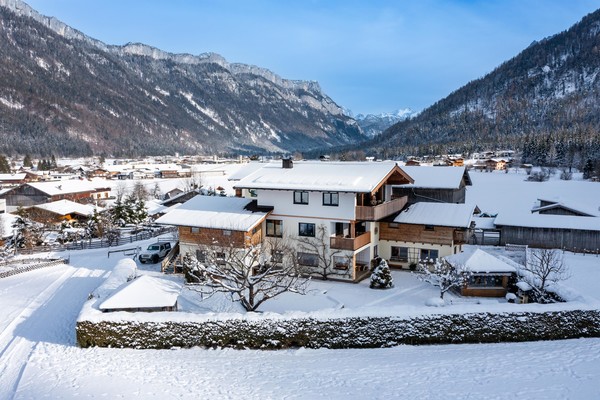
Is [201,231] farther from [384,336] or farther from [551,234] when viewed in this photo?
[551,234]

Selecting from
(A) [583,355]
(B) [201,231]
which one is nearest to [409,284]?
(A) [583,355]

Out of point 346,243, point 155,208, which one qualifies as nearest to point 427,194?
point 346,243

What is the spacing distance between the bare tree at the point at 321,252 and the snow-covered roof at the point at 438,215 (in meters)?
4.87

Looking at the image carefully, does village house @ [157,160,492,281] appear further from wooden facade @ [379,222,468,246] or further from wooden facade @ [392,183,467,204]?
wooden facade @ [392,183,467,204]

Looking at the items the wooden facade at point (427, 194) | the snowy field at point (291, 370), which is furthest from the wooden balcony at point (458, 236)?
the snowy field at point (291, 370)

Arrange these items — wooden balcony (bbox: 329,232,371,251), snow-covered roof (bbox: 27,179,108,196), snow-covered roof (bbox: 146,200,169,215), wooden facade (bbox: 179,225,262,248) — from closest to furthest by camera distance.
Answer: wooden balcony (bbox: 329,232,371,251) < wooden facade (bbox: 179,225,262,248) < snow-covered roof (bbox: 146,200,169,215) < snow-covered roof (bbox: 27,179,108,196)

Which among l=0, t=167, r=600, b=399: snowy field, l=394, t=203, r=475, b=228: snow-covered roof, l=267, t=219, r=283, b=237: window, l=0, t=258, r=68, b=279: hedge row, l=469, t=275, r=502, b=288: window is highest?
l=394, t=203, r=475, b=228: snow-covered roof

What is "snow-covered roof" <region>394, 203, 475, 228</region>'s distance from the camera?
88.0 ft

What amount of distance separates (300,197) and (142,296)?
11657 mm

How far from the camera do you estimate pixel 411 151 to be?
554 ft

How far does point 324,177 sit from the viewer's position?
27438mm

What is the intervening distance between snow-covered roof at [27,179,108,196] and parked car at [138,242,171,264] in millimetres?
47789

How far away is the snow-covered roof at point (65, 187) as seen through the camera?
7075 centimetres

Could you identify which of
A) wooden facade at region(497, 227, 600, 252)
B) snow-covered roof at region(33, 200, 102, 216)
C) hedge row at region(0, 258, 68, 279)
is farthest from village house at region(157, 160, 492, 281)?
snow-covered roof at region(33, 200, 102, 216)
